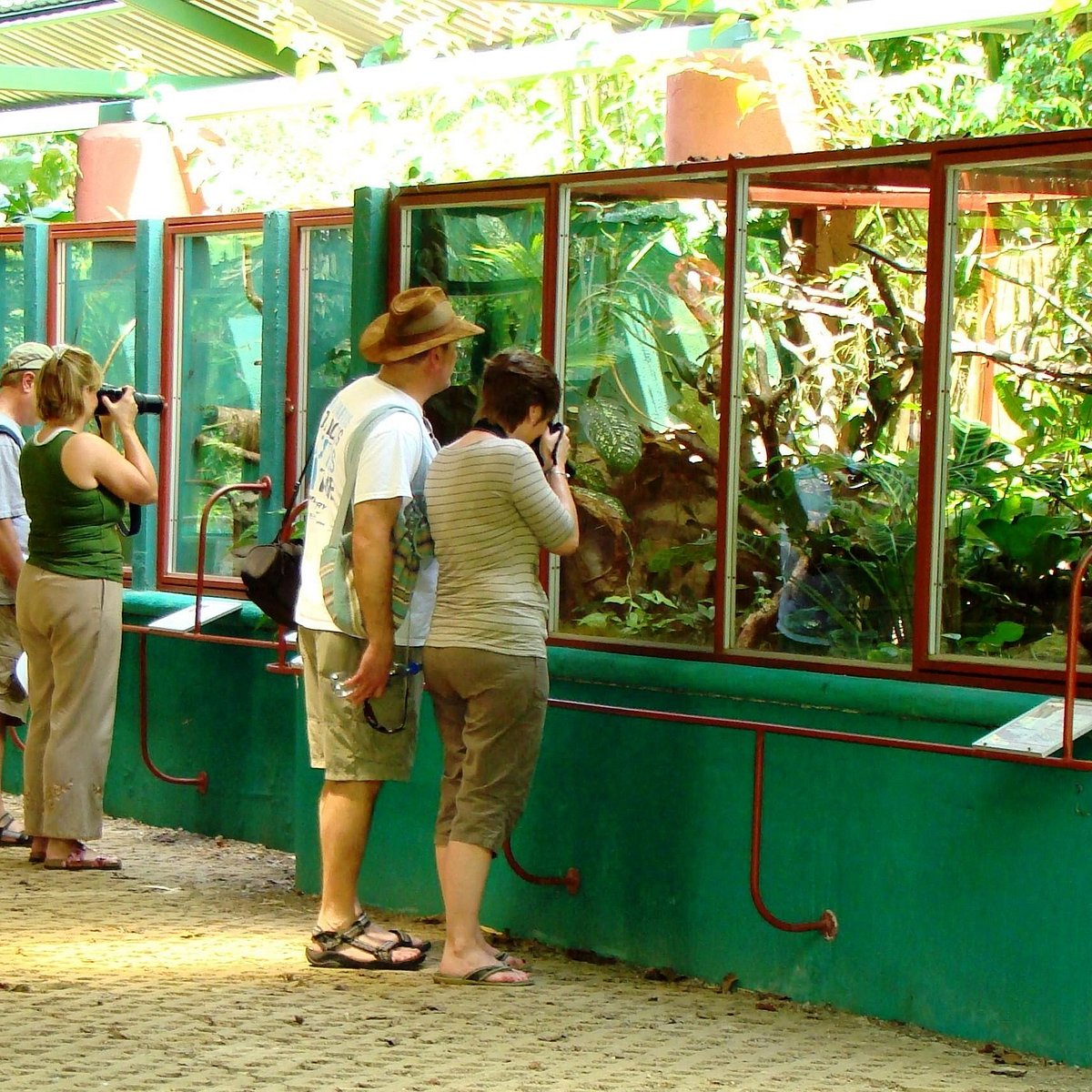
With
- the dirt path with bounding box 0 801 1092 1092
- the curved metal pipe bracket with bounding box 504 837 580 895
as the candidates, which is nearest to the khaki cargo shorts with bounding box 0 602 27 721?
the dirt path with bounding box 0 801 1092 1092

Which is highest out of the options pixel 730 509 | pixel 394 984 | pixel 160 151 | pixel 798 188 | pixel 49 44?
pixel 49 44

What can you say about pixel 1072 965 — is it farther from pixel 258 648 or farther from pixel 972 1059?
pixel 258 648

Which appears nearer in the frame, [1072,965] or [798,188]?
[1072,965]

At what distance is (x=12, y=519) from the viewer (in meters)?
7.39

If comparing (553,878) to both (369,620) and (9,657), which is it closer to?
(369,620)

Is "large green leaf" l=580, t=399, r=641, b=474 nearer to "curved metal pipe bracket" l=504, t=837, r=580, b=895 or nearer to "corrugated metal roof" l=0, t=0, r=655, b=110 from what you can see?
"curved metal pipe bracket" l=504, t=837, r=580, b=895

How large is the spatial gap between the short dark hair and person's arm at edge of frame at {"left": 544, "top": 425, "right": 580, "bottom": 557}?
14 centimetres

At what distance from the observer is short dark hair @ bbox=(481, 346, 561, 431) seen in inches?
210

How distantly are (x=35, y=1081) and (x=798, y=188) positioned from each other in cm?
315

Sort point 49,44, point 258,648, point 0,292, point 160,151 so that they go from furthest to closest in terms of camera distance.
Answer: point 49,44
point 160,151
point 0,292
point 258,648

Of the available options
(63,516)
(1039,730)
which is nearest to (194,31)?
(63,516)

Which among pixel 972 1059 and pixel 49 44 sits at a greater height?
pixel 49 44

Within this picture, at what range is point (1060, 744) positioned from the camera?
4699mm

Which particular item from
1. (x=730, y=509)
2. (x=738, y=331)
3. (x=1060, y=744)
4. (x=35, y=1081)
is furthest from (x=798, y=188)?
(x=35, y=1081)
